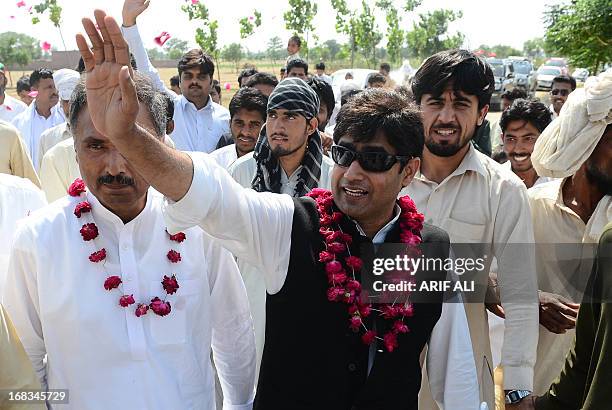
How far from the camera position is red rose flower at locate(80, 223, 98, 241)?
87.5 inches

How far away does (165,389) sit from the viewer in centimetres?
217

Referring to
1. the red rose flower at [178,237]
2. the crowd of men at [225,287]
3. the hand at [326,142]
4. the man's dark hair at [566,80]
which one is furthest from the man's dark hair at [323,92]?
the man's dark hair at [566,80]

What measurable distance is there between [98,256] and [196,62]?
4.19 m

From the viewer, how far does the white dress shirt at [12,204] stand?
296 cm

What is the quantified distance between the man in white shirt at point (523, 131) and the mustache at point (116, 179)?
2964 millimetres

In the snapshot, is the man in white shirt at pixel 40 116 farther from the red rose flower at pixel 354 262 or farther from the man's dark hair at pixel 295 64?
the red rose flower at pixel 354 262

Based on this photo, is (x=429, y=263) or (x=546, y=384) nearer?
(x=429, y=263)

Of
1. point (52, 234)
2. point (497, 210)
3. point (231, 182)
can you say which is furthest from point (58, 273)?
point (497, 210)

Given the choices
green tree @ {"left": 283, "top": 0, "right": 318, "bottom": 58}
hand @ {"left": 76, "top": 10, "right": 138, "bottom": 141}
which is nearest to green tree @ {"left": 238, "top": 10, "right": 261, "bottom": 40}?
green tree @ {"left": 283, "top": 0, "right": 318, "bottom": 58}

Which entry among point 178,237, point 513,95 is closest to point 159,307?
point 178,237

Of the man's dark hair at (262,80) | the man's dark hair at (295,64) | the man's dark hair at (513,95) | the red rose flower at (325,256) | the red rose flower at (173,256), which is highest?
the man's dark hair at (295,64)

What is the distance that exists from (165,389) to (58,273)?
0.52 meters

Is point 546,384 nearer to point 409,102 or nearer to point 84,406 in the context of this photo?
point 409,102

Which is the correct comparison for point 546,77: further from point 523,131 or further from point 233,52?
point 523,131
